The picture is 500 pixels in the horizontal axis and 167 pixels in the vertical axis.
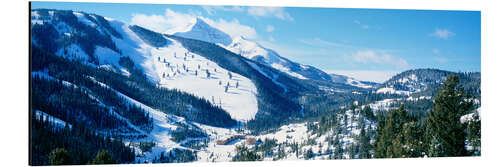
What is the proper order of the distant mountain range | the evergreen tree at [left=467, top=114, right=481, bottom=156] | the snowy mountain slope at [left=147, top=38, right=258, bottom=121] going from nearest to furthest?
the evergreen tree at [left=467, top=114, right=481, bottom=156]
the distant mountain range
the snowy mountain slope at [left=147, top=38, right=258, bottom=121]

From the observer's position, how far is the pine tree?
27188mm

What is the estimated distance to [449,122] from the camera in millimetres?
27656

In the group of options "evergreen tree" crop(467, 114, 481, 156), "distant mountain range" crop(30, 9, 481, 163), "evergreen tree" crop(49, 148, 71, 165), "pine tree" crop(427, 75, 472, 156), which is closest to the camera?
"evergreen tree" crop(49, 148, 71, 165)

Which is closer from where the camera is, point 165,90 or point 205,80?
point 165,90

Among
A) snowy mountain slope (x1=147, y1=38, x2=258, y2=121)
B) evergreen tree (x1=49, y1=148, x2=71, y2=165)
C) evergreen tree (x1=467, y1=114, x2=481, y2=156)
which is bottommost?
evergreen tree (x1=49, y1=148, x2=71, y2=165)

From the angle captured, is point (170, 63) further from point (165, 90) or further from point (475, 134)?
point (475, 134)

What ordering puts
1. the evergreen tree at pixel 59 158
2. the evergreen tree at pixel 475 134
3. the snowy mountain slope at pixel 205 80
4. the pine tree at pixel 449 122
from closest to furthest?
the evergreen tree at pixel 59 158, the pine tree at pixel 449 122, the evergreen tree at pixel 475 134, the snowy mountain slope at pixel 205 80

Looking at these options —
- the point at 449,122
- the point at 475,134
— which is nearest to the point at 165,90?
the point at 449,122

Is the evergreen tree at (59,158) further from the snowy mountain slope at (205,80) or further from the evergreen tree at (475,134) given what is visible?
the snowy mountain slope at (205,80)

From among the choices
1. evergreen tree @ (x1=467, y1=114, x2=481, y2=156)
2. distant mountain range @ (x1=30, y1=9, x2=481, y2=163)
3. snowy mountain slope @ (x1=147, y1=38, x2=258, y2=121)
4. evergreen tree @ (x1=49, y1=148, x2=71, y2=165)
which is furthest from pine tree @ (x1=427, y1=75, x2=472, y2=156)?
snowy mountain slope @ (x1=147, y1=38, x2=258, y2=121)

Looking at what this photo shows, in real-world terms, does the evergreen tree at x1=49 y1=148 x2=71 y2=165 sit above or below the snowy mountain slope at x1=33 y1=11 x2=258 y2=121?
below

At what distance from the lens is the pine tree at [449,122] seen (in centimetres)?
2719

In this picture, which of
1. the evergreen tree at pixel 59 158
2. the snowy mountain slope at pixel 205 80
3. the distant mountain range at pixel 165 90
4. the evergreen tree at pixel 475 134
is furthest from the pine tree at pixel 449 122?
the snowy mountain slope at pixel 205 80

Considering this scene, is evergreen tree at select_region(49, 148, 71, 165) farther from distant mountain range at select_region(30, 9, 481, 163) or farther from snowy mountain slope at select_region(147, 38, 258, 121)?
snowy mountain slope at select_region(147, 38, 258, 121)
